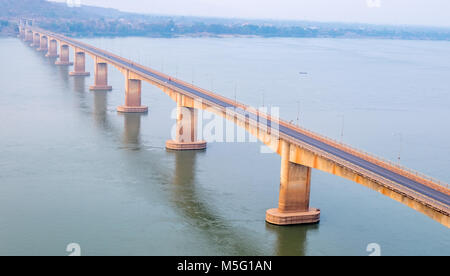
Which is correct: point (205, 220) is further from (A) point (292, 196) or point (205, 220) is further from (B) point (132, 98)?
(B) point (132, 98)

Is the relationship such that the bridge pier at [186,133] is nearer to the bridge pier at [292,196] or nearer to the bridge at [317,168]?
the bridge at [317,168]

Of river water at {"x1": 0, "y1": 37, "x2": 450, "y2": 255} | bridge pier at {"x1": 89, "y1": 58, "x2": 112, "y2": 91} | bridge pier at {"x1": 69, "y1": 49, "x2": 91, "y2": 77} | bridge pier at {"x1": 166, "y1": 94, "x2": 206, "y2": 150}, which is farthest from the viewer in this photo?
bridge pier at {"x1": 69, "y1": 49, "x2": 91, "y2": 77}

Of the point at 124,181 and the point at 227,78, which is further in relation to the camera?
the point at 227,78

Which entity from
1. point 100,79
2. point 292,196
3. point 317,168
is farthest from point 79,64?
point 317,168

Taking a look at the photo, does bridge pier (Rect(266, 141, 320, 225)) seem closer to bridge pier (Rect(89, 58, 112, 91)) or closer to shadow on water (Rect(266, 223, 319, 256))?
shadow on water (Rect(266, 223, 319, 256))

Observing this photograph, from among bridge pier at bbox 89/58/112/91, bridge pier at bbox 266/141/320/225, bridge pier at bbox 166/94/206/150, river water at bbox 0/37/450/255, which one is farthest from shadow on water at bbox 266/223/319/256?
bridge pier at bbox 89/58/112/91
